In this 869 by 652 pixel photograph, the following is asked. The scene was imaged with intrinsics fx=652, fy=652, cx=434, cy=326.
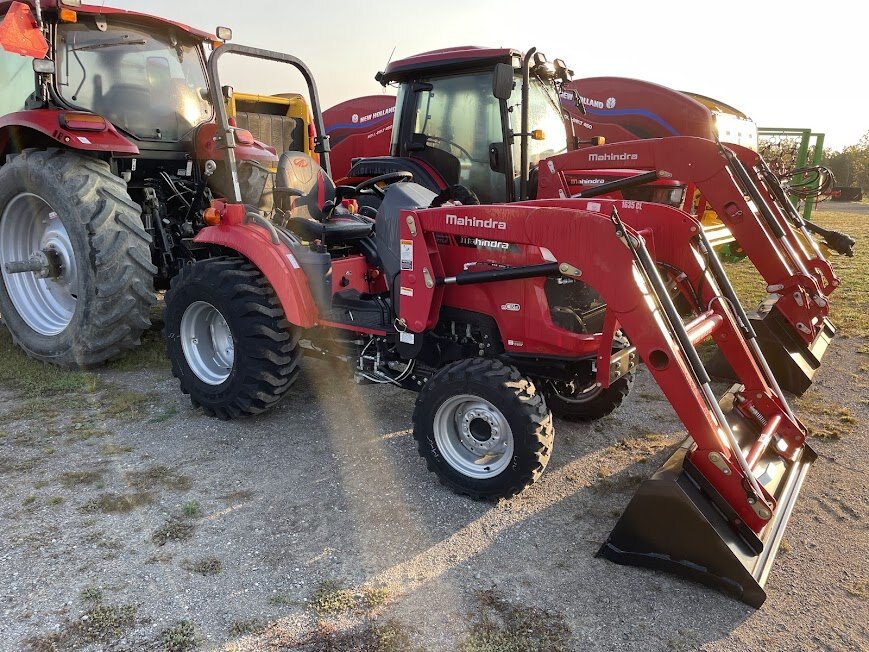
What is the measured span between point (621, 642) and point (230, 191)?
122 inches

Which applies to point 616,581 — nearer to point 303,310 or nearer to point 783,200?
point 303,310

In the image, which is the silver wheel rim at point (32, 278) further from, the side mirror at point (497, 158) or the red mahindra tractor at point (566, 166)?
the side mirror at point (497, 158)

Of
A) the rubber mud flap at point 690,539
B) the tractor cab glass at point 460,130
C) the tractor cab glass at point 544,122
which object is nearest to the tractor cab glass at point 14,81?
the tractor cab glass at point 460,130

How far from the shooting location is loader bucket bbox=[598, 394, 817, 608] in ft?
7.52

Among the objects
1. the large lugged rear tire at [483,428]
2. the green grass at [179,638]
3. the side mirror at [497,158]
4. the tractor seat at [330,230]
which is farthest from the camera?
the side mirror at [497,158]

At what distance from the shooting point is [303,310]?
3461 millimetres

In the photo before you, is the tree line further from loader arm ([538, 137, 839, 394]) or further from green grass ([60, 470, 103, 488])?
green grass ([60, 470, 103, 488])

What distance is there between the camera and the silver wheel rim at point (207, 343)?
3.84 m

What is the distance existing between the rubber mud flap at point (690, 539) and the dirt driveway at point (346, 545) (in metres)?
0.07

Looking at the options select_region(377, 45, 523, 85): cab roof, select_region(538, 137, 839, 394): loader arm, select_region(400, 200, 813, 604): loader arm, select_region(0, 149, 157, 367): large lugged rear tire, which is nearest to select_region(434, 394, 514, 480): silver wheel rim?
select_region(400, 200, 813, 604): loader arm

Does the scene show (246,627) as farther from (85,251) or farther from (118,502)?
(85,251)

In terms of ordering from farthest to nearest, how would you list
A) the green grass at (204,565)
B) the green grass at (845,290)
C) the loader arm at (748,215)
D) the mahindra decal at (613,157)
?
the green grass at (845,290), the mahindra decal at (613,157), the loader arm at (748,215), the green grass at (204,565)

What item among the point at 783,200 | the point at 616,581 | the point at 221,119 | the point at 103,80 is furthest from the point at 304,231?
the point at 783,200

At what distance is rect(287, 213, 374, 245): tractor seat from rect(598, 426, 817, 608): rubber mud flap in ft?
7.07
